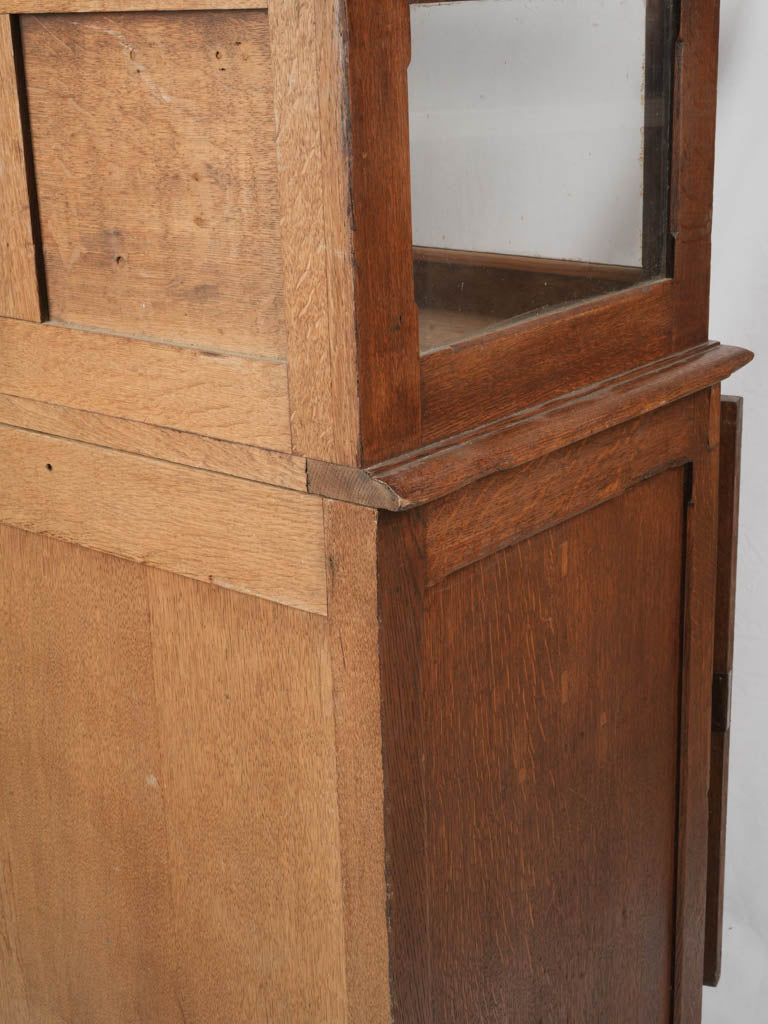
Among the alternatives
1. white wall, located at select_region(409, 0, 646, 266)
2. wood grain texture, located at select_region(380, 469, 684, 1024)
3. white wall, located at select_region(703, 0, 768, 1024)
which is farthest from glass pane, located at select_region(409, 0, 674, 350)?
white wall, located at select_region(703, 0, 768, 1024)

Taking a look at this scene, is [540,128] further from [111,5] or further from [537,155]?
[111,5]

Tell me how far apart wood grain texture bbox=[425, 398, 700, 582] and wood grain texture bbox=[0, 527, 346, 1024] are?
0.14 meters

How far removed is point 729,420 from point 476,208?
514 mm

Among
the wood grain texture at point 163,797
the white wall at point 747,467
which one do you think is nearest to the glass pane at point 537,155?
the wood grain texture at point 163,797

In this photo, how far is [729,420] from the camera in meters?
1.71

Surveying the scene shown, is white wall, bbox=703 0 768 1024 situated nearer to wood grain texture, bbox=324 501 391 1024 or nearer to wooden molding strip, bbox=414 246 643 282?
wooden molding strip, bbox=414 246 643 282

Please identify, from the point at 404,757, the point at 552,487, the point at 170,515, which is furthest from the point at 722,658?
the point at 170,515

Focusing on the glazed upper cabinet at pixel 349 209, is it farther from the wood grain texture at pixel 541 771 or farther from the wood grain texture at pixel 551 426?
the wood grain texture at pixel 541 771

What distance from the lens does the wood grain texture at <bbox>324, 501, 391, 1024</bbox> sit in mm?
1170

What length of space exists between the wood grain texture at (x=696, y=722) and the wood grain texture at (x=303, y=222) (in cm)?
56

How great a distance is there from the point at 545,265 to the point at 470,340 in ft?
0.68

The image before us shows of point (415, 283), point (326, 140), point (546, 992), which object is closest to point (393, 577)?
point (415, 283)

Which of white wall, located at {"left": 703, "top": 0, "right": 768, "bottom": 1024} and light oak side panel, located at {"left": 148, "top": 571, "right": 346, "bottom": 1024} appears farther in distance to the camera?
white wall, located at {"left": 703, "top": 0, "right": 768, "bottom": 1024}

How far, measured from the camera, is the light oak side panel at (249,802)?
50.4 inches
